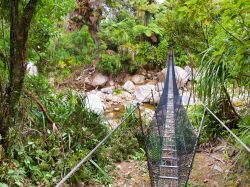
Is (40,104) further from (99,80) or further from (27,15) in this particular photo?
(99,80)

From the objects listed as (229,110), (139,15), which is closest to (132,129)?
(229,110)

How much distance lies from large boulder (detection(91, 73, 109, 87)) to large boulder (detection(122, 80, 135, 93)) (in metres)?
0.54

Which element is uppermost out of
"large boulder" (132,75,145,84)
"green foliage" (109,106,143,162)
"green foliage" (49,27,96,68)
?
"green foliage" (49,27,96,68)

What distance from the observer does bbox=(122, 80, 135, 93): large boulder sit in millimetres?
7335

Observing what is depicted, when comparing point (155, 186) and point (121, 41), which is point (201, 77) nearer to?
point (155, 186)

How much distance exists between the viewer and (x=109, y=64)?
7699 mm

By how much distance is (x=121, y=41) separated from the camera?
27.3 feet

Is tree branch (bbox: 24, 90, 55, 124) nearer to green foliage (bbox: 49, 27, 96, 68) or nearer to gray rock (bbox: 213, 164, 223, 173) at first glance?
gray rock (bbox: 213, 164, 223, 173)

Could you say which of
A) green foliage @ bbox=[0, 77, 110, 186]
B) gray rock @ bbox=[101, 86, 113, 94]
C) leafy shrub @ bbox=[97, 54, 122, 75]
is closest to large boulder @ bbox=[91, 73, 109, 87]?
leafy shrub @ bbox=[97, 54, 122, 75]

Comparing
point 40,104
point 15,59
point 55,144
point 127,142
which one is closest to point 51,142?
point 55,144

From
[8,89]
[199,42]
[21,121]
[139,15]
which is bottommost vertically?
[21,121]

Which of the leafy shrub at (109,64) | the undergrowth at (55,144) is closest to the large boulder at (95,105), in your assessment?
the undergrowth at (55,144)

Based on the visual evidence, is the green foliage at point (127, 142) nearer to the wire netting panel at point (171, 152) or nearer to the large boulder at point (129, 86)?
the wire netting panel at point (171, 152)

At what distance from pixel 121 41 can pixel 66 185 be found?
6769mm
